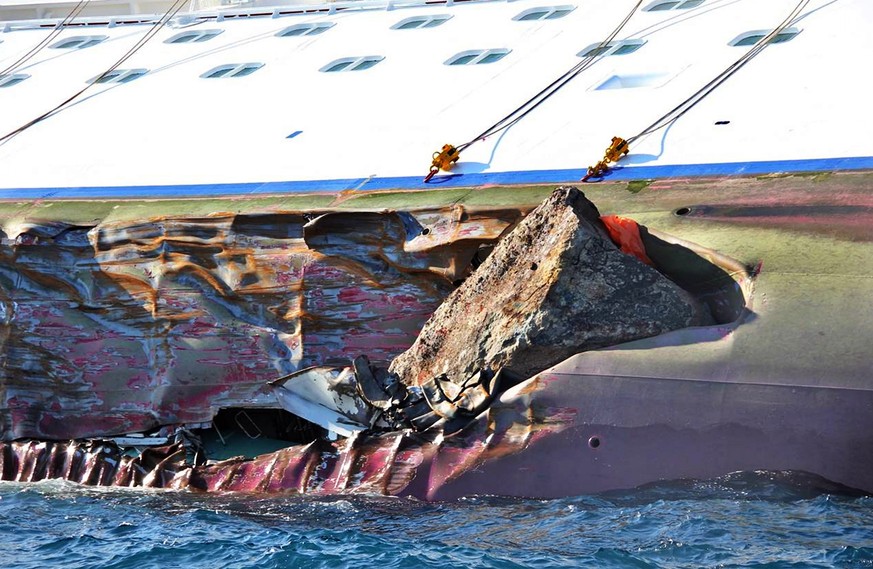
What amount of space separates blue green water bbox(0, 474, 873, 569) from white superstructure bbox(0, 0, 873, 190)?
11.4ft

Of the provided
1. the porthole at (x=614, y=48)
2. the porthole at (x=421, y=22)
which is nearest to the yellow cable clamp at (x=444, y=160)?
the porthole at (x=614, y=48)

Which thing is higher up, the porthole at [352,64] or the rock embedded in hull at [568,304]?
the porthole at [352,64]

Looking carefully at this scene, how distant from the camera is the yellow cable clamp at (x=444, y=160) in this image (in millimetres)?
11375

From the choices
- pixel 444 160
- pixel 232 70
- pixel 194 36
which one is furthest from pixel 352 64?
pixel 444 160

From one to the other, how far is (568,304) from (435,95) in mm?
5098

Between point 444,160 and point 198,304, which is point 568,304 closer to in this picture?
point 444,160

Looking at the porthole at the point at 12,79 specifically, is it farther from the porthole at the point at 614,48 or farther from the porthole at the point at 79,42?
the porthole at the point at 614,48

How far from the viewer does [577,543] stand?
24.9 ft

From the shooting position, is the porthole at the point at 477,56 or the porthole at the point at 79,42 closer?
the porthole at the point at 477,56

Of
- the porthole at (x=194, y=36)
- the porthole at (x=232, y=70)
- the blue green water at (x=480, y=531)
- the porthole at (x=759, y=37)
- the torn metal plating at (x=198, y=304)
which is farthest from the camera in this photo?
the porthole at (x=194, y=36)

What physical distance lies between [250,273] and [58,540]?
3.18 metres

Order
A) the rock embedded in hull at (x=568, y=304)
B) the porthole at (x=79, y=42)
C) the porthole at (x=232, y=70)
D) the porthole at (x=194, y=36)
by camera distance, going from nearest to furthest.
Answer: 1. the rock embedded in hull at (x=568, y=304)
2. the porthole at (x=232, y=70)
3. the porthole at (x=194, y=36)
4. the porthole at (x=79, y=42)

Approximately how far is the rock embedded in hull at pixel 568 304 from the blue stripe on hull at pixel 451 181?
1.65 meters

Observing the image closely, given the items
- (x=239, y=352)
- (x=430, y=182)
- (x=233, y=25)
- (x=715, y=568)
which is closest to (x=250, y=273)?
(x=239, y=352)
